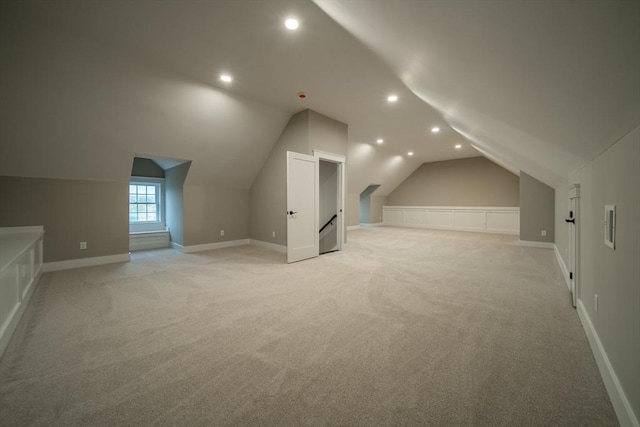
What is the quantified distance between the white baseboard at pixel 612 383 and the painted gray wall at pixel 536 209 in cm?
488

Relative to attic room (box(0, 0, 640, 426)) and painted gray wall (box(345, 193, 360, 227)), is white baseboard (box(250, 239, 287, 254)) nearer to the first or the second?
attic room (box(0, 0, 640, 426))

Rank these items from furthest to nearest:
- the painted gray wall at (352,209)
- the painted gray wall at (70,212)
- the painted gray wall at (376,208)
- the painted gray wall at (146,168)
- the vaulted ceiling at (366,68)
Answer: the painted gray wall at (376,208) < the painted gray wall at (352,209) < the painted gray wall at (146,168) < the painted gray wall at (70,212) < the vaulted ceiling at (366,68)

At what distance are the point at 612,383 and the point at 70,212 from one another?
6.68 metres

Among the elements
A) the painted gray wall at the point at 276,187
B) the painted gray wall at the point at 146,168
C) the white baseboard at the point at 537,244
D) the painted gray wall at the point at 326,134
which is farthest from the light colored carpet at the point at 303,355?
the painted gray wall at the point at 146,168

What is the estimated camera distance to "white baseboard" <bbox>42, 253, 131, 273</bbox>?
4.18 m

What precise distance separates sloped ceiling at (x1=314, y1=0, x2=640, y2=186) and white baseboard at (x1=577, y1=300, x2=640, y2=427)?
132 centimetres

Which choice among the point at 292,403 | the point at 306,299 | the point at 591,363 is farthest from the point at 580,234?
the point at 292,403

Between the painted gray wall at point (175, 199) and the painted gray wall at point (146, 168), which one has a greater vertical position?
the painted gray wall at point (146, 168)

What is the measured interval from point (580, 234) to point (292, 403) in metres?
Result: 3.01

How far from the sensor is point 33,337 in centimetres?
211

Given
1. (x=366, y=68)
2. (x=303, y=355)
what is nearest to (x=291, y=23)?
(x=366, y=68)

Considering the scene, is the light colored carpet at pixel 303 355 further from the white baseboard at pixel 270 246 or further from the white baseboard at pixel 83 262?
the white baseboard at pixel 270 246

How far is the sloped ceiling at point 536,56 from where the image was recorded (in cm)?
72

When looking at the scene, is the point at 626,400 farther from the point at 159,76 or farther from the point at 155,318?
the point at 159,76
